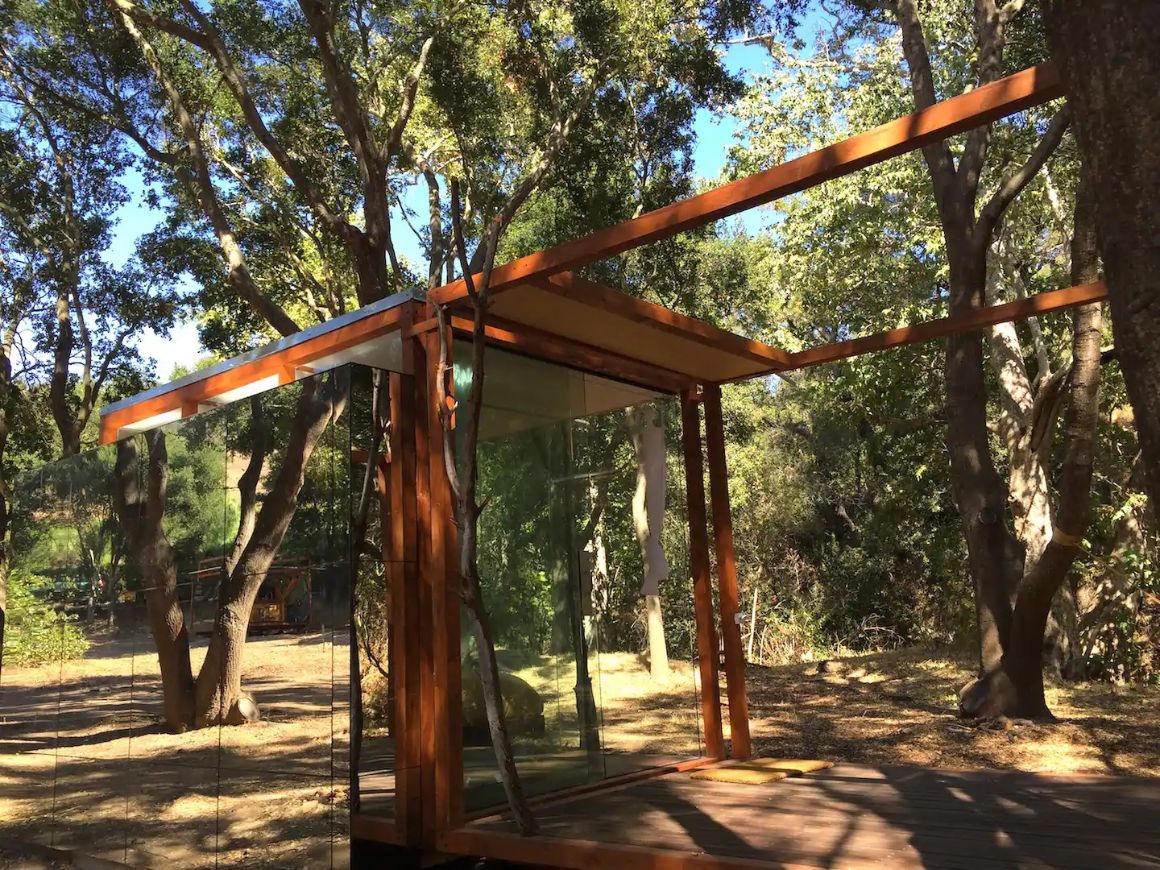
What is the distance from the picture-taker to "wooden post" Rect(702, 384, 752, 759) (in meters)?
5.93

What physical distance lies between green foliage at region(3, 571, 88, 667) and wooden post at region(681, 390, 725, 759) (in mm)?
3640

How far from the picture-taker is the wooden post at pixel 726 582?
593cm

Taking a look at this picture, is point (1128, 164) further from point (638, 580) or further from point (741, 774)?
point (638, 580)

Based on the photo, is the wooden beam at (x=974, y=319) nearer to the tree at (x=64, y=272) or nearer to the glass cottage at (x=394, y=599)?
the glass cottage at (x=394, y=599)

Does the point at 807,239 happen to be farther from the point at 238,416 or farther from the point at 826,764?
the point at 238,416

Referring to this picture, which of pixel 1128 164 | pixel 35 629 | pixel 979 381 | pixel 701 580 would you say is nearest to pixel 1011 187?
pixel 979 381

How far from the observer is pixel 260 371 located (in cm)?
505

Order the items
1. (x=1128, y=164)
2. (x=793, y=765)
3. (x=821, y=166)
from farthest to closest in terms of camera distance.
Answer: (x=793, y=765) → (x=821, y=166) → (x=1128, y=164)

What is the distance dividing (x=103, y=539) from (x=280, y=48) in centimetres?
693

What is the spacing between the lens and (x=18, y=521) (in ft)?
20.9

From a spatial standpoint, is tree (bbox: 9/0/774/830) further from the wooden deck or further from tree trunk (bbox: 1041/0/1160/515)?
tree trunk (bbox: 1041/0/1160/515)

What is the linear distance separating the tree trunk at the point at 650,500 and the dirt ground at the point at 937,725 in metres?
1.77

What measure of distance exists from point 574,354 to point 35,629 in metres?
3.90

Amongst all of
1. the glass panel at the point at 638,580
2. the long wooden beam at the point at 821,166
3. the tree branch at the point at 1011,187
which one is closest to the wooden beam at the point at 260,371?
the long wooden beam at the point at 821,166
